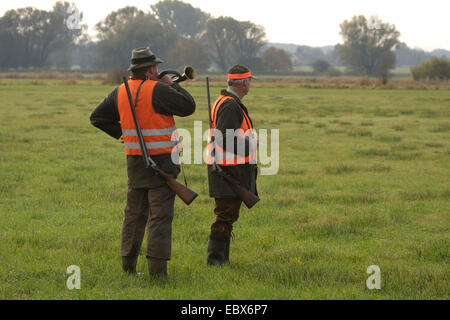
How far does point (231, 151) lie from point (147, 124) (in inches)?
41.4

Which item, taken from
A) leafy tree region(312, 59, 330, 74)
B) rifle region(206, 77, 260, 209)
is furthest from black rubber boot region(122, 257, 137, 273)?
leafy tree region(312, 59, 330, 74)

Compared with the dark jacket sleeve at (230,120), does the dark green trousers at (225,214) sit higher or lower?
lower

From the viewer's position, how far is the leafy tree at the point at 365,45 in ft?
389

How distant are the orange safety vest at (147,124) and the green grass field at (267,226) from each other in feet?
4.63

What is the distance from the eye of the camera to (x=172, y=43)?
370 ft

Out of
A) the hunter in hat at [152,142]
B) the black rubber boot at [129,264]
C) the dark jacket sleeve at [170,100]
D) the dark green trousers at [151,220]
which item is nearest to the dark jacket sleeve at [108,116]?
the hunter in hat at [152,142]

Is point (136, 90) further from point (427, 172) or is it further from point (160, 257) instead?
point (427, 172)

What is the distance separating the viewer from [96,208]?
10031mm

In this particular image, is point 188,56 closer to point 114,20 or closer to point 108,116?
point 114,20

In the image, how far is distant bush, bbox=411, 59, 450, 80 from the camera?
8388cm

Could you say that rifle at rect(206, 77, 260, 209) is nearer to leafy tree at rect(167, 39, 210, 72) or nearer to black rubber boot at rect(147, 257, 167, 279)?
black rubber boot at rect(147, 257, 167, 279)

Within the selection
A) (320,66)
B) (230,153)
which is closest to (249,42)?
(320,66)

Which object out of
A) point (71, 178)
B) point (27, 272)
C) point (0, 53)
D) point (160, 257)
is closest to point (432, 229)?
point (160, 257)

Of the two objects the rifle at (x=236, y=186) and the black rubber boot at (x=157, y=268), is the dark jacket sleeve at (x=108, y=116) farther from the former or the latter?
the black rubber boot at (x=157, y=268)
